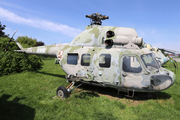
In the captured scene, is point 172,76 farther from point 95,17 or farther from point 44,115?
point 95,17

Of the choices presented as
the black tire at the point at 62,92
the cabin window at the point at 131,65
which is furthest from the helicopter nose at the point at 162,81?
the black tire at the point at 62,92

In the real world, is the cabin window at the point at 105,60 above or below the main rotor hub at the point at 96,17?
below

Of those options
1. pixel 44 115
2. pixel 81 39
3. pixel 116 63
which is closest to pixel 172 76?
pixel 116 63

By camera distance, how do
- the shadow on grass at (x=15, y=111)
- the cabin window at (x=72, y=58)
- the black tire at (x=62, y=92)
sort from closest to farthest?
the shadow on grass at (x=15, y=111)
the black tire at (x=62, y=92)
the cabin window at (x=72, y=58)

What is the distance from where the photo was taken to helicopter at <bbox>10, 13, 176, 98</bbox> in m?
4.88

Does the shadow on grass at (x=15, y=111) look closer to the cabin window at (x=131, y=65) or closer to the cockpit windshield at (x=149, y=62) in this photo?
the cabin window at (x=131, y=65)

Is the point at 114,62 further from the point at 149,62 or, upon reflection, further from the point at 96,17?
the point at 96,17

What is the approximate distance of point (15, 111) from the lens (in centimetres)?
452

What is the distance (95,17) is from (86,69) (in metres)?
4.77

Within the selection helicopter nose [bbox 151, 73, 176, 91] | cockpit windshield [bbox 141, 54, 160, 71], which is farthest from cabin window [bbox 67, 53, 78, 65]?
helicopter nose [bbox 151, 73, 176, 91]

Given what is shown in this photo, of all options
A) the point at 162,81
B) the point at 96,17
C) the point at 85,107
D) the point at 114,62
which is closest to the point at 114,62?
the point at 114,62

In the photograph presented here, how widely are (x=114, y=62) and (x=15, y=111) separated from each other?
5098 millimetres

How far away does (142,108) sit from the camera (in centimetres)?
484

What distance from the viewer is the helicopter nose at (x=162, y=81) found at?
471cm
